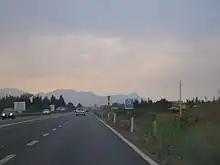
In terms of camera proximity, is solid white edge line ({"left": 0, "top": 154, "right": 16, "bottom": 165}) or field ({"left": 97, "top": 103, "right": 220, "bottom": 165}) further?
solid white edge line ({"left": 0, "top": 154, "right": 16, "bottom": 165})

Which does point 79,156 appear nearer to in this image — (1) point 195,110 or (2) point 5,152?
(2) point 5,152

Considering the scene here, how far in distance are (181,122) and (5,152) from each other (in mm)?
10869

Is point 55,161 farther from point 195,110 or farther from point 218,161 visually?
point 195,110

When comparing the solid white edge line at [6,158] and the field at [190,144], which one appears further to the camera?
the solid white edge line at [6,158]

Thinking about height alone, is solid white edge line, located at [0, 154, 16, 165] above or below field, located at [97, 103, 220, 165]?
below

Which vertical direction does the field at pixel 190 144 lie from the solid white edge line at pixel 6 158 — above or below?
above

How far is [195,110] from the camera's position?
27531mm

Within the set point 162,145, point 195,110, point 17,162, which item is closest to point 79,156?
point 17,162

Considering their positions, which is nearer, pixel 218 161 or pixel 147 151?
pixel 218 161

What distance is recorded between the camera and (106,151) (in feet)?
61.2

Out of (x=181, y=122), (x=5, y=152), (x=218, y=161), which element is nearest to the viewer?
(x=218, y=161)

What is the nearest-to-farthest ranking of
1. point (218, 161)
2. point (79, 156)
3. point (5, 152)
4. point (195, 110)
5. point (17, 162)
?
point (218, 161) < point (17, 162) < point (79, 156) < point (5, 152) < point (195, 110)

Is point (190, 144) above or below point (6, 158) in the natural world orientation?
above

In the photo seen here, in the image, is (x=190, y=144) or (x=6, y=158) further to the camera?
(x=190, y=144)
